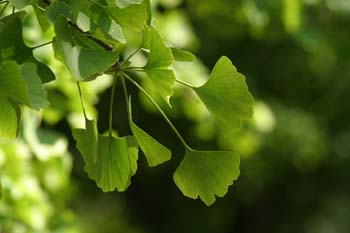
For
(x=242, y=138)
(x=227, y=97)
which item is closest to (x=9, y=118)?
(x=227, y=97)

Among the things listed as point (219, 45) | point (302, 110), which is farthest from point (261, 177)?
point (219, 45)

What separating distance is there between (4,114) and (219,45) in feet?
10.9

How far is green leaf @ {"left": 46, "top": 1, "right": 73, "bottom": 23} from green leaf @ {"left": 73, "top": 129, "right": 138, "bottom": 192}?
0.10 m

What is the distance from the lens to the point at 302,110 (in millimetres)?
4160

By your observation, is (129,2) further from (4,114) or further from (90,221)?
(90,221)

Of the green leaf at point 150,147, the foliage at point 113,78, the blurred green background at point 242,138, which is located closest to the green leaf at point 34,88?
the foliage at point 113,78

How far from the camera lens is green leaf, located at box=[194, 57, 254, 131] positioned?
70cm

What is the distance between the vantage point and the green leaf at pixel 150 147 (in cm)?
72

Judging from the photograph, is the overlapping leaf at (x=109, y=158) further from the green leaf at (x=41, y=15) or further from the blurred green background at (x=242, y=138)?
the blurred green background at (x=242, y=138)

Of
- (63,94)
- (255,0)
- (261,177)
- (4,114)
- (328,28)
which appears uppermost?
(4,114)

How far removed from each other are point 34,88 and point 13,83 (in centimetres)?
2

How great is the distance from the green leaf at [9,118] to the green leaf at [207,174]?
0.15m

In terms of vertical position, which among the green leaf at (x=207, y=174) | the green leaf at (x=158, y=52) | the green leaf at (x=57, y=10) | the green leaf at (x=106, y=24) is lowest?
the green leaf at (x=207, y=174)

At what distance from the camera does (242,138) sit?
2.41 m
